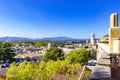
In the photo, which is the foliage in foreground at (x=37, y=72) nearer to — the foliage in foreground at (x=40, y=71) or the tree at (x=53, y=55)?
the foliage in foreground at (x=40, y=71)

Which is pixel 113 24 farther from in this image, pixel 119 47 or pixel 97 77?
pixel 97 77

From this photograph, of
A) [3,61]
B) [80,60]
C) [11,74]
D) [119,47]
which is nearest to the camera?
[119,47]

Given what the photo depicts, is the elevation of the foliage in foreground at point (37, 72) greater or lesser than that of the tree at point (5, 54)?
greater

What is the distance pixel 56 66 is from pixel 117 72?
1908 centimetres

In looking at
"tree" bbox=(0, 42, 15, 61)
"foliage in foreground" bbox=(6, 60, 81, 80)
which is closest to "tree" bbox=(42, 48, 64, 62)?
"tree" bbox=(0, 42, 15, 61)

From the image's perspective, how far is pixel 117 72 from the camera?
2230 mm

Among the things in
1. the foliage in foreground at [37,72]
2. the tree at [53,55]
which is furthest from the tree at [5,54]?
the foliage in foreground at [37,72]

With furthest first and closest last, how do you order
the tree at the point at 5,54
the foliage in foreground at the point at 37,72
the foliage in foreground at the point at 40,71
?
the tree at the point at 5,54
the foliage in foreground at the point at 40,71
the foliage in foreground at the point at 37,72

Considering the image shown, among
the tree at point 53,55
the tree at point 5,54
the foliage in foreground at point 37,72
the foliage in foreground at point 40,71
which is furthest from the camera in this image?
the tree at point 5,54

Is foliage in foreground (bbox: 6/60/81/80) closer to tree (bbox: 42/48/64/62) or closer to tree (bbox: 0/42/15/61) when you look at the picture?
tree (bbox: 42/48/64/62)

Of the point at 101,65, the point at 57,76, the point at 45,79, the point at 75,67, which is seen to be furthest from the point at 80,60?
the point at 101,65

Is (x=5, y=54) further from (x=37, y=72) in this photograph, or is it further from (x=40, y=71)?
(x=37, y=72)

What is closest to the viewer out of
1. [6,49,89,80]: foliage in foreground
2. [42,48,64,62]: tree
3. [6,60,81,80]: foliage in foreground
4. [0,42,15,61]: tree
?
[6,60,81,80]: foliage in foreground

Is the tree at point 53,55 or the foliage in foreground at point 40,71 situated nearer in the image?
the foliage in foreground at point 40,71
